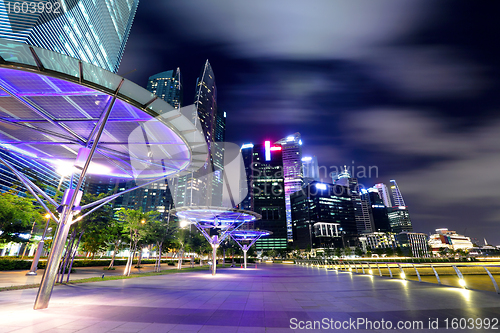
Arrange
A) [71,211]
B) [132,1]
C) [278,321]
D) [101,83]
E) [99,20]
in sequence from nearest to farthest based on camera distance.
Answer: [278,321] → [101,83] → [71,211] → [99,20] → [132,1]

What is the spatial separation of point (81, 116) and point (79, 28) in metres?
110

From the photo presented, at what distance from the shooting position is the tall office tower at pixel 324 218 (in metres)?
164

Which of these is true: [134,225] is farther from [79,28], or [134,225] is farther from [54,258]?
[79,28]

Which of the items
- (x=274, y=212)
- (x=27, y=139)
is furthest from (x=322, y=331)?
(x=274, y=212)

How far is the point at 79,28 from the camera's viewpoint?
8656 centimetres

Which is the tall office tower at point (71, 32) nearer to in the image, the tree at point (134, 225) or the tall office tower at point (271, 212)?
the tree at point (134, 225)

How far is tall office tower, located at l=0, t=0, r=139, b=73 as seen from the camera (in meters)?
62.7

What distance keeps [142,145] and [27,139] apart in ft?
20.3

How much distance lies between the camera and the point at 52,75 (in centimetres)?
707

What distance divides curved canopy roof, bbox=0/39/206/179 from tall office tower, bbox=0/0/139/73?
76811 mm

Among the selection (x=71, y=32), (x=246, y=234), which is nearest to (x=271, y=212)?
(x=246, y=234)

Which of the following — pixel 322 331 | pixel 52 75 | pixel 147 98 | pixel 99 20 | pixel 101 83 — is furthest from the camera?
pixel 99 20

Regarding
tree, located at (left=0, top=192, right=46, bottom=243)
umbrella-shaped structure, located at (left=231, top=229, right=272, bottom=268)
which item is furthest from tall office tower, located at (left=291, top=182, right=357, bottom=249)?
tree, located at (left=0, top=192, right=46, bottom=243)

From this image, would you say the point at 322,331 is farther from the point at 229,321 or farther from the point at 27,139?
the point at 27,139
